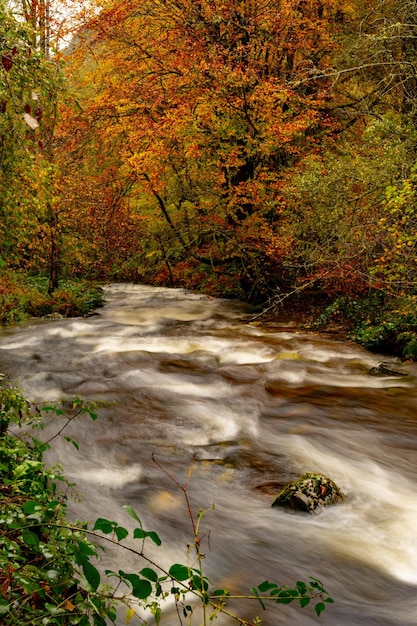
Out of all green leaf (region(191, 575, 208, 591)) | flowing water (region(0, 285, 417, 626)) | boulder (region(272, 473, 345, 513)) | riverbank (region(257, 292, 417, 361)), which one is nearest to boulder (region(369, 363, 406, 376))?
flowing water (region(0, 285, 417, 626))

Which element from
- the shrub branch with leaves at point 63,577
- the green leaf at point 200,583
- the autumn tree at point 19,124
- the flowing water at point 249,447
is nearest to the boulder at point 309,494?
the flowing water at point 249,447

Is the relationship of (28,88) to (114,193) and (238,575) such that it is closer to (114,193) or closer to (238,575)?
(238,575)

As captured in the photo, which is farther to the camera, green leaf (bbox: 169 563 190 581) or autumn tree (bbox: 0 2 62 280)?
autumn tree (bbox: 0 2 62 280)

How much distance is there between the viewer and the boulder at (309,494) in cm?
489

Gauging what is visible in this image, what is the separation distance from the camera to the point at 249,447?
253 inches

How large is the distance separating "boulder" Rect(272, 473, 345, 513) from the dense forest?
18.0ft

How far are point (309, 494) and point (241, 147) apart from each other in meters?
10.2

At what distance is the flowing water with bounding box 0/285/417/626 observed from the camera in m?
4.17

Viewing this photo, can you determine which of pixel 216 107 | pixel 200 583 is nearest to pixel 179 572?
pixel 200 583

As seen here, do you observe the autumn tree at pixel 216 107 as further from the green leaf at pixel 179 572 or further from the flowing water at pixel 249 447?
the green leaf at pixel 179 572

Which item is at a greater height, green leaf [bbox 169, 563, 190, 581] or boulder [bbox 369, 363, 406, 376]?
green leaf [bbox 169, 563, 190, 581]

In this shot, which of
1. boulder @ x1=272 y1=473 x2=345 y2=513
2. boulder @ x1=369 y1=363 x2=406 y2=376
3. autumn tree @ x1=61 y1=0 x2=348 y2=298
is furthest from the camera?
autumn tree @ x1=61 y1=0 x2=348 y2=298

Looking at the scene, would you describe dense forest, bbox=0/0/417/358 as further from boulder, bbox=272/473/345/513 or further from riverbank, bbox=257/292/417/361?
boulder, bbox=272/473/345/513

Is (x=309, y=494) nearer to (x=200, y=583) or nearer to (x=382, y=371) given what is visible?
(x=200, y=583)
